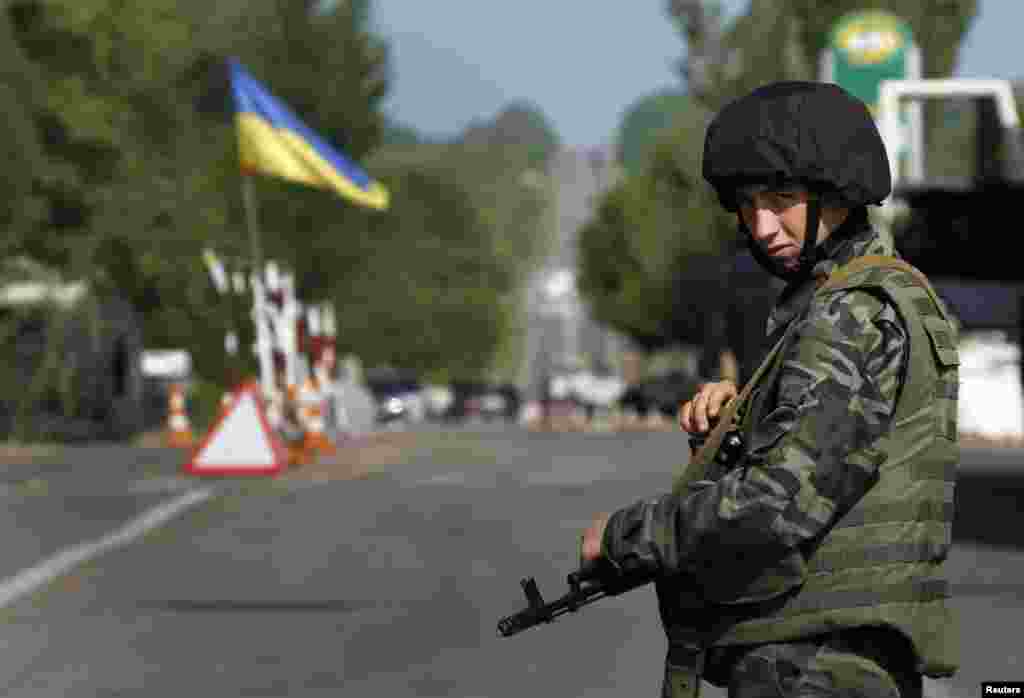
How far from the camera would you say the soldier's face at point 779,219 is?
12.1 feet

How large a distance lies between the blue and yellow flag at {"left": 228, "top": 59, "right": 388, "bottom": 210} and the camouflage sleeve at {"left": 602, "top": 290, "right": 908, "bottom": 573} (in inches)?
1134

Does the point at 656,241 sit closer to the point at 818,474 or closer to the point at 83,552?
the point at 83,552

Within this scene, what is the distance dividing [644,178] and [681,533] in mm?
98404

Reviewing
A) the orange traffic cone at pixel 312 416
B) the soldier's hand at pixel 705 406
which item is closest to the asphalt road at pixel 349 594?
the orange traffic cone at pixel 312 416

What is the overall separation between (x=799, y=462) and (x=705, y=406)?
0.42m

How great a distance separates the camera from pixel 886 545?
11.7 feet

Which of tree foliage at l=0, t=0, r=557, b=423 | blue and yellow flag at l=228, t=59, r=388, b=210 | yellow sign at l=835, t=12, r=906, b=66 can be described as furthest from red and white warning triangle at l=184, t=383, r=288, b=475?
yellow sign at l=835, t=12, r=906, b=66

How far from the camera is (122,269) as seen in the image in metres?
49.4

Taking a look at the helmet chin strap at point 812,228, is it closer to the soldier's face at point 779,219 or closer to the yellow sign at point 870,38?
the soldier's face at point 779,219

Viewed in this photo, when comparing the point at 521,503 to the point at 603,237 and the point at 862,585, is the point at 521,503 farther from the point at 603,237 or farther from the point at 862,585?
the point at 603,237

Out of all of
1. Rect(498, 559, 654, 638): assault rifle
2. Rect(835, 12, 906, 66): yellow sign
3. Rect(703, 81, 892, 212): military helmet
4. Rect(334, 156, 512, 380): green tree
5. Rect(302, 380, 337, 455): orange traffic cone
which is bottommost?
Rect(334, 156, 512, 380): green tree

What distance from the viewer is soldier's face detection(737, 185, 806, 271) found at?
370cm

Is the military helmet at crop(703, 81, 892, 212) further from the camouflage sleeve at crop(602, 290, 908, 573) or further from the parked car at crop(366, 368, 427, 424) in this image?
the parked car at crop(366, 368, 427, 424)

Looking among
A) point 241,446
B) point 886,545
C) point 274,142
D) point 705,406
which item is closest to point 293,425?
point 241,446
